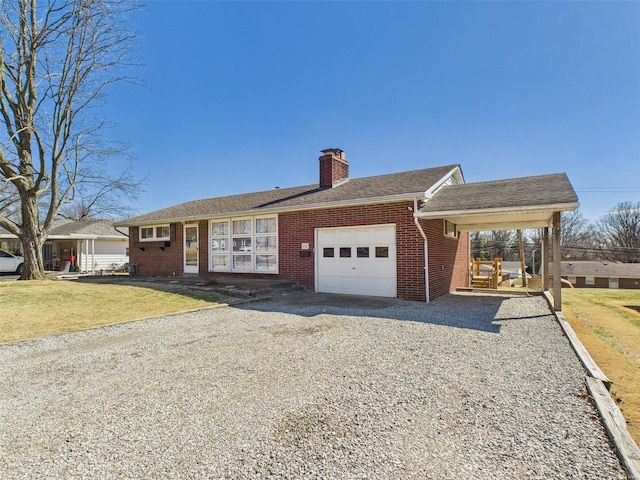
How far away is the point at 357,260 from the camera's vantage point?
34.9 feet

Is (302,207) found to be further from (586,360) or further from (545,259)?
(545,259)

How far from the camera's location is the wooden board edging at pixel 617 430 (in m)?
2.32

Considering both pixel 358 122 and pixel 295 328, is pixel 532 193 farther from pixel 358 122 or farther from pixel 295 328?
pixel 358 122

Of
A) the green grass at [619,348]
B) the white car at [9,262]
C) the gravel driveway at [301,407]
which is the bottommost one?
the green grass at [619,348]

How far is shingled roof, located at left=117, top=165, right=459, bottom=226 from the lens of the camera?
33.1 feet

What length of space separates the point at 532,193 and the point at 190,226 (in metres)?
12.7

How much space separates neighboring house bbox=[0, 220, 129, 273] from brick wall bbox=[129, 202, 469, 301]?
11597 mm

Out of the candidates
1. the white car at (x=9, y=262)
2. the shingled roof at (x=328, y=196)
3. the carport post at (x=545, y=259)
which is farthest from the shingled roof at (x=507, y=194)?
the white car at (x=9, y=262)

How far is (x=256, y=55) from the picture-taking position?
13391 mm

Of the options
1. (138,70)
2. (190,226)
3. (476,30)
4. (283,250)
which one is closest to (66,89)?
(138,70)

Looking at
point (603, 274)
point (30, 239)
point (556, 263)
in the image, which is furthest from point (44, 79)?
point (603, 274)

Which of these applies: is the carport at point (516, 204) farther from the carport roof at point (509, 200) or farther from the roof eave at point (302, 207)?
the roof eave at point (302, 207)

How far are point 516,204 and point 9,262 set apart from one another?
27526 mm

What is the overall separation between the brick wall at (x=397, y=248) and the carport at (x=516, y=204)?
511mm
